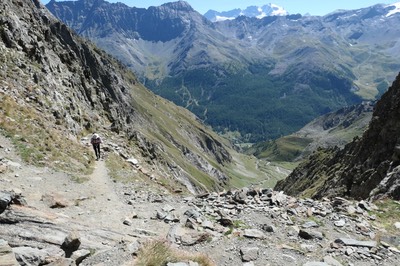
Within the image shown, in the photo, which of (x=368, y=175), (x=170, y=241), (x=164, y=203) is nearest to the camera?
(x=170, y=241)

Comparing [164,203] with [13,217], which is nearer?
[13,217]

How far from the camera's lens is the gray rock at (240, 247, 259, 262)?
17859 mm

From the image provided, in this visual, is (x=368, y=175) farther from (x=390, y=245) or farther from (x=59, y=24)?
(x=59, y=24)

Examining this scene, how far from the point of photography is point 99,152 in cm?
4231

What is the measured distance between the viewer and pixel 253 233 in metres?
20.4

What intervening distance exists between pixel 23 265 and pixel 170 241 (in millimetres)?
7067

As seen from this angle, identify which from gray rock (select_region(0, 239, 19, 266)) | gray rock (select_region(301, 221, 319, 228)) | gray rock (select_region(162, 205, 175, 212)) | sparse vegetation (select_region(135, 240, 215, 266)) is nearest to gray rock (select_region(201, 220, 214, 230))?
gray rock (select_region(162, 205, 175, 212))

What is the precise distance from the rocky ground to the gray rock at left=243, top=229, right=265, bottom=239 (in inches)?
2.3

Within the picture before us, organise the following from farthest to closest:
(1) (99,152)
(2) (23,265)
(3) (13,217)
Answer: (1) (99,152)
(3) (13,217)
(2) (23,265)

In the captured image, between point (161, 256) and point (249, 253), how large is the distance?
4798 mm

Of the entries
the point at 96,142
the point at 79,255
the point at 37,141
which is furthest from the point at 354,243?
the point at 96,142

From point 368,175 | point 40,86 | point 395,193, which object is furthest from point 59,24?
point 395,193

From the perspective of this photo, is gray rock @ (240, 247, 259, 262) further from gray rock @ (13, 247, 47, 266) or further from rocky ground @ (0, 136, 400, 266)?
gray rock @ (13, 247, 47, 266)

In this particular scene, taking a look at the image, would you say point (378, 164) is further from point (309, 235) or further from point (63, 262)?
point (63, 262)
